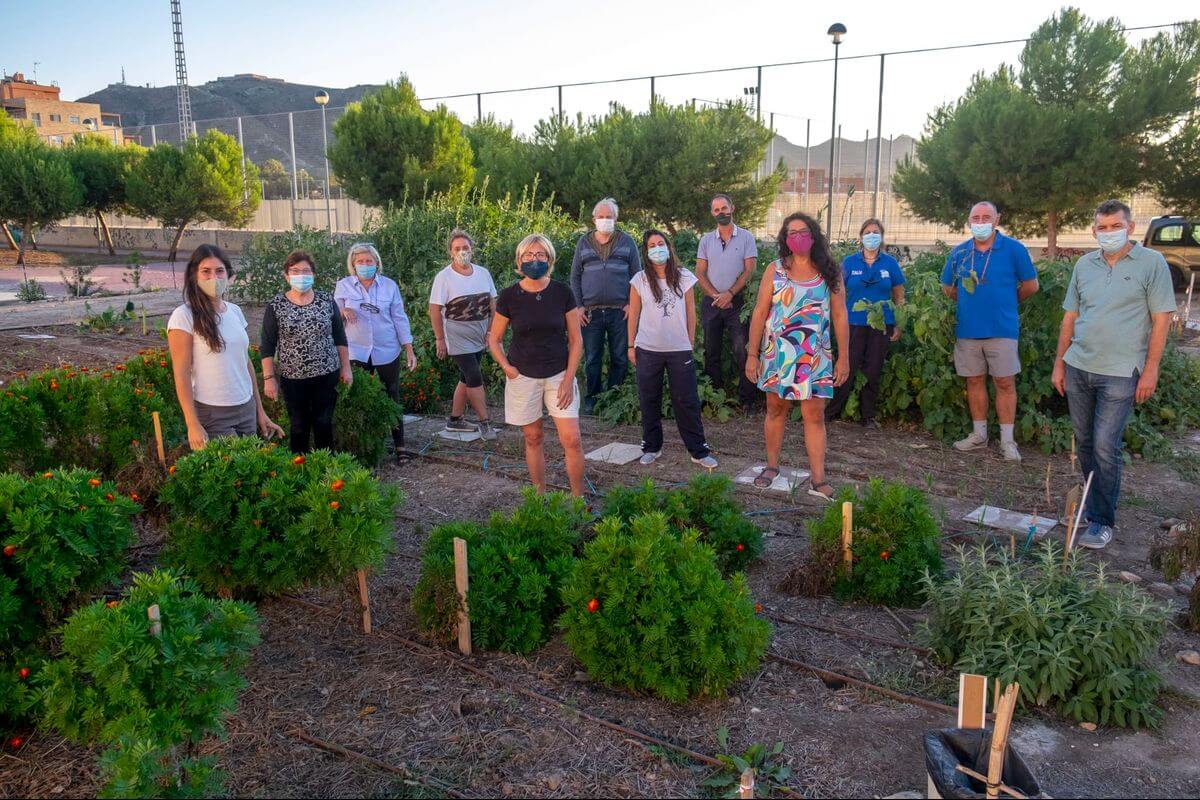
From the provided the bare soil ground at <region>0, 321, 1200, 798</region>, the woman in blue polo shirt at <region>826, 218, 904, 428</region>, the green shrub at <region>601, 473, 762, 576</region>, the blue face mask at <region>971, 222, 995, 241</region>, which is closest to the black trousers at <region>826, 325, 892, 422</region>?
the woman in blue polo shirt at <region>826, 218, 904, 428</region>

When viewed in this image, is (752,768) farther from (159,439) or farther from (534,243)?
(159,439)

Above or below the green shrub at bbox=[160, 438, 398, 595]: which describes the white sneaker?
below

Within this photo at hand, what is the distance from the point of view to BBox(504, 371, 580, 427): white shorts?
17.0ft

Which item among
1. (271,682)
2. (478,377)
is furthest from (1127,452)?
(271,682)

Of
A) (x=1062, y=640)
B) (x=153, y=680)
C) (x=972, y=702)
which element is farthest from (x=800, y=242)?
(x=153, y=680)

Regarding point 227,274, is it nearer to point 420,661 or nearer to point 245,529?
point 245,529

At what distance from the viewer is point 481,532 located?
13.0ft

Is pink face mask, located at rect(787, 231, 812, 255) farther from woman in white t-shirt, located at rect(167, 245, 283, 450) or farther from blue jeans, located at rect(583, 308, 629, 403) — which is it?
woman in white t-shirt, located at rect(167, 245, 283, 450)

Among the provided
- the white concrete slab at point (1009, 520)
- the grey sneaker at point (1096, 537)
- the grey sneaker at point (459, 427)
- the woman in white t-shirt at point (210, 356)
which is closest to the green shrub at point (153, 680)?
the woman in white t-shirt at point (210, 356)

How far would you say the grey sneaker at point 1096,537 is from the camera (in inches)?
190

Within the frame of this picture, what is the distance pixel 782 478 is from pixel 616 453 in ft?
4.32

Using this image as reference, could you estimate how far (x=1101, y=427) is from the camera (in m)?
4.81

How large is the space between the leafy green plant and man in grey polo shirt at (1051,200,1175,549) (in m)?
2.66

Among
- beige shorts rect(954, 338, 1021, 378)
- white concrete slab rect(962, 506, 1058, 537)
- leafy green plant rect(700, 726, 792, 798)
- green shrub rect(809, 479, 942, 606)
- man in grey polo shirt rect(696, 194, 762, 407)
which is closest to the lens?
leafy green plant rect(700, 726, 792, 798)
